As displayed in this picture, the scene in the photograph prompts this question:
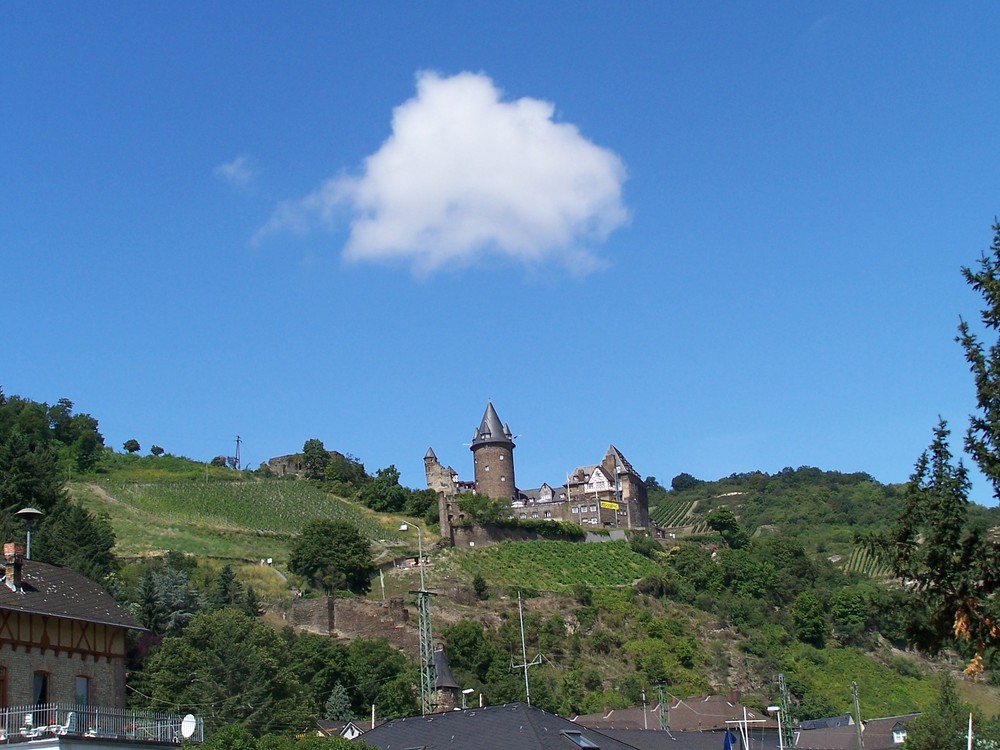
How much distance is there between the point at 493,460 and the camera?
125125mm

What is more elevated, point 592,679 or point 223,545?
point 223,545

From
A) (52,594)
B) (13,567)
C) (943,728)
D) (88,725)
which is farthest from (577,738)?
(943,728)

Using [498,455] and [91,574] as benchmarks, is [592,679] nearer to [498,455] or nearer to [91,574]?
[91,574]

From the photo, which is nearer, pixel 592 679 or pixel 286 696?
pixel 286 696

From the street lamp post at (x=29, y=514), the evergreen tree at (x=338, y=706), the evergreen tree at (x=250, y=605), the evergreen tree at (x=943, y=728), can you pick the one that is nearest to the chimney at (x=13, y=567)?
the street lamp post at (x=29, y=514)

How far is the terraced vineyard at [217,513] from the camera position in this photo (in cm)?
8931

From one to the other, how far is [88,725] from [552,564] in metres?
79.4

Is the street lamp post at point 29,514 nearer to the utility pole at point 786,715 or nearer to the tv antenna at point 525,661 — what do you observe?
the tv antenna at point 525,661

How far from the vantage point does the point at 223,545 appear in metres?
90.5

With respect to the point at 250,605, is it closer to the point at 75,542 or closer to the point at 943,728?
the point at 75,542

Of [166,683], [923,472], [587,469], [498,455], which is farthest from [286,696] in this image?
[587,469]

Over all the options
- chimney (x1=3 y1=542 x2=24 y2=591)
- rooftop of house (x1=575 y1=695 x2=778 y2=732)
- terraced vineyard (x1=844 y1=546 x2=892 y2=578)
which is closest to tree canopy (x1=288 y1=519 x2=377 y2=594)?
rooftop of house (x1=575 y1=695 x2=778 y2=732)

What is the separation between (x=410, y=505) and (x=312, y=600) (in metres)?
40.5

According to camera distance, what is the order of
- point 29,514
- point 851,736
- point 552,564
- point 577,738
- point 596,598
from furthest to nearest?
1. point 552,564
2. point 596,598
3. point 851,736
4. point 29,514
5. point 577,738
